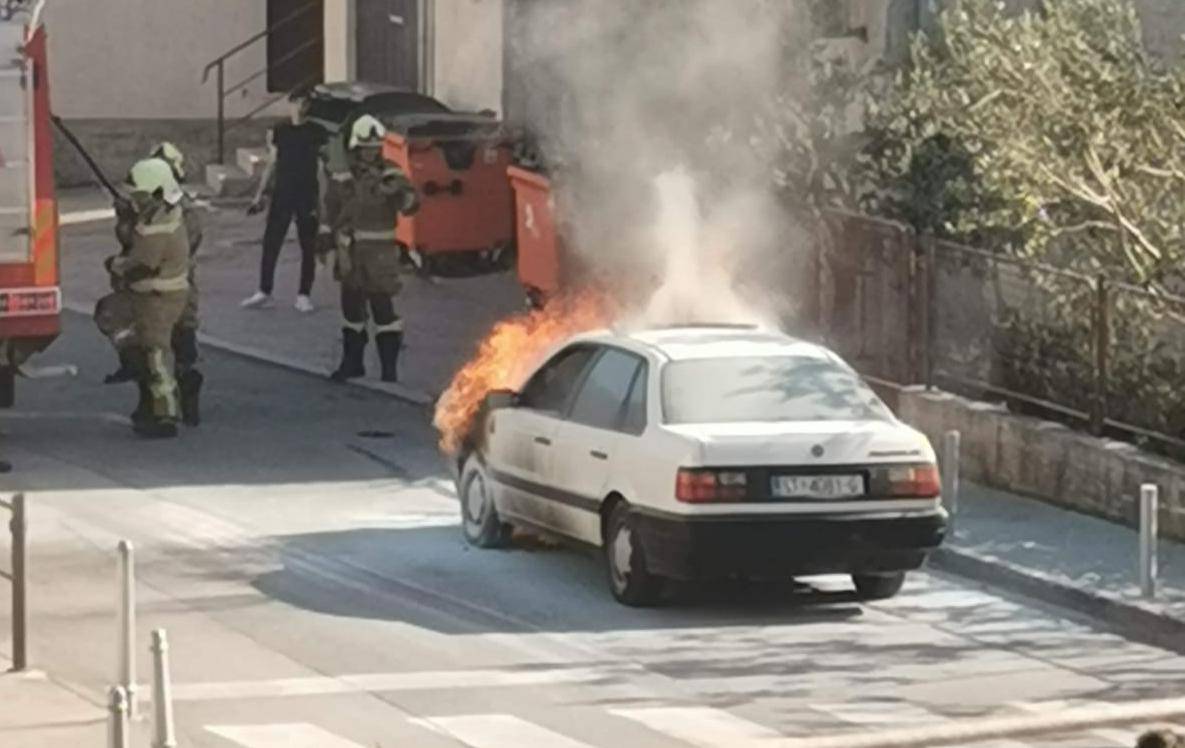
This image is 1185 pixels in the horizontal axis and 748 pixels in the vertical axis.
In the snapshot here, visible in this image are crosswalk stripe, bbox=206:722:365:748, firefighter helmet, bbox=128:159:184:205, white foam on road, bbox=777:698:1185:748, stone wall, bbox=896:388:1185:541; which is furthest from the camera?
firefighter helmet, bbox=128:159:184:205

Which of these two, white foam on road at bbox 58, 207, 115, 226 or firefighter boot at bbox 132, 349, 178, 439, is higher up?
white foam on road at bbox 58, 207, 115, 226

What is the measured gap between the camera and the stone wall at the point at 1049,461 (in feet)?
58.7

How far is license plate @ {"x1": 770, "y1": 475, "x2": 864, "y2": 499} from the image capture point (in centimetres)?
1540

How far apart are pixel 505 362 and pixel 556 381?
1.95 m

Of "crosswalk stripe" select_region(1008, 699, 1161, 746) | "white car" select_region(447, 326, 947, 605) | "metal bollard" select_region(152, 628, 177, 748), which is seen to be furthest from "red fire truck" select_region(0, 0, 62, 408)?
"metal bollard" select_region(152, 628, 177, 748)

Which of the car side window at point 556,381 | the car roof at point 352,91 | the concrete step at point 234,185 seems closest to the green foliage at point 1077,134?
the car side window at point 556,381

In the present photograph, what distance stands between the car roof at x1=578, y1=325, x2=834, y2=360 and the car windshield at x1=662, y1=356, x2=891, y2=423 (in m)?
0.06

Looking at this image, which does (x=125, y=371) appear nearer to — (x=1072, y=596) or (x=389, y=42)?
(x=1072, y=596)

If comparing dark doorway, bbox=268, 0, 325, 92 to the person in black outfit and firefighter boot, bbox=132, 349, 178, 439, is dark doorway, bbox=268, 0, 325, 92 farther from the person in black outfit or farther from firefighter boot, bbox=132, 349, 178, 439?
firefighter boot, bbox=132, 349, 178, 439

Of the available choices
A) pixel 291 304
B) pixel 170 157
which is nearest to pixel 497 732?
pixel 170 157

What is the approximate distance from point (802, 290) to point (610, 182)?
2881 mm

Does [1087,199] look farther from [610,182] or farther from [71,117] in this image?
[71,117]

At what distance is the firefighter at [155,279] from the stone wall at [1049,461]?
461 centimetres

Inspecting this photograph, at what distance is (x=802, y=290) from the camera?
22.4m
